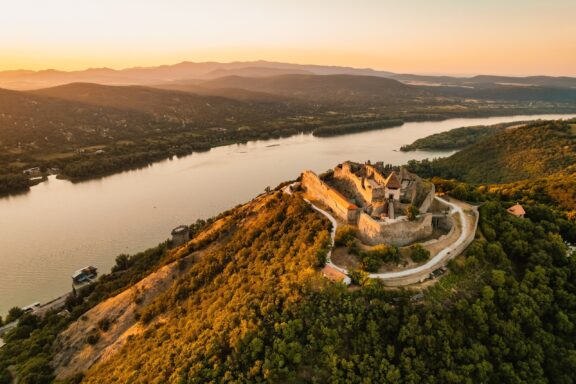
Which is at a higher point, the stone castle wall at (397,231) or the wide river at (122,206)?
the stone castle wall at (397,231)

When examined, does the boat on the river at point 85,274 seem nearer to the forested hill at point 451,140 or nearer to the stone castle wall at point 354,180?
the stone castle wall at point 354,180

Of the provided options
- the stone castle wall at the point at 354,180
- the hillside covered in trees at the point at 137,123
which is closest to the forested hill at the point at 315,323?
the stone castle wall at the point at 354,180

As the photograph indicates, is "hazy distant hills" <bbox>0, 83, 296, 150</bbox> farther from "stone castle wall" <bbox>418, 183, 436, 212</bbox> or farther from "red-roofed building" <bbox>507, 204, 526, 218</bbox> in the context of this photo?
"red-roofed building" <bbox>507, 204, 526, 218</bbox>

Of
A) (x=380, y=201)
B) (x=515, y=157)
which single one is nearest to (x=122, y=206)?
(x=380, y=201)

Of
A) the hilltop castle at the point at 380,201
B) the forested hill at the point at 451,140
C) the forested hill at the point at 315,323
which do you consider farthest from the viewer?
the forested hill at the point at 451,140

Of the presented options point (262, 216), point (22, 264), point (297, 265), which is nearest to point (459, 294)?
point (297, 265)

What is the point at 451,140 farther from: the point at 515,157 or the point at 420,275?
the point at 420,275
